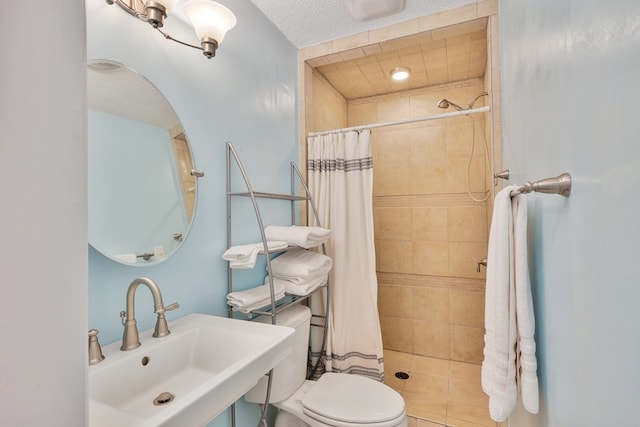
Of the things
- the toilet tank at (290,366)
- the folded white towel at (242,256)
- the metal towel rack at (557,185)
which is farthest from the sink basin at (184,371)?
the metal towel rack at (557,185)

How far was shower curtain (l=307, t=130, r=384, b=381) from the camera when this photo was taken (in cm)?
187

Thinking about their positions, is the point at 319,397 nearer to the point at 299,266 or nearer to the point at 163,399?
the point at 299,266

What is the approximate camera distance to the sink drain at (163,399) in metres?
0.90

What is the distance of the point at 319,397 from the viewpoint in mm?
1375

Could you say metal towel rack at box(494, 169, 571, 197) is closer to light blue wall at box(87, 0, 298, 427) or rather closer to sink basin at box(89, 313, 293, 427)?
sink basin at box(89, 313, 293, 427)

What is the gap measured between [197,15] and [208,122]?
0.41 meters

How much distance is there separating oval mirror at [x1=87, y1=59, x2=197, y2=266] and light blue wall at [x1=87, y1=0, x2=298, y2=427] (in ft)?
0.16

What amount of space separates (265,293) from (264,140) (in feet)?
2.86

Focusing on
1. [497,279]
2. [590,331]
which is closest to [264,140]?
[497,279]

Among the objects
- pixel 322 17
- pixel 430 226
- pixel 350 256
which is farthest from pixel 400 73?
pixel 350 256

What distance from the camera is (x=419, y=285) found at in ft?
8.69

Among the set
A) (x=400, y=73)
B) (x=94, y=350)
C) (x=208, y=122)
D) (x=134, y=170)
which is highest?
(x=400, y=73)

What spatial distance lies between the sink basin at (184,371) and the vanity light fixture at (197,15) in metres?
1.02

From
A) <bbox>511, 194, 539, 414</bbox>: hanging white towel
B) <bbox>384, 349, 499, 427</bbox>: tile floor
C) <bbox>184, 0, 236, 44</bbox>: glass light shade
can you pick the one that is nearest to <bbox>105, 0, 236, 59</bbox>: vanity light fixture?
<bbox>184, 0, 236, 44</bbox>: glass light shade
